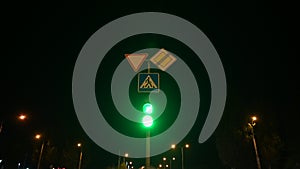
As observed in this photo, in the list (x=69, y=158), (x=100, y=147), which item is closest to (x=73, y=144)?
(x=69, y=158)

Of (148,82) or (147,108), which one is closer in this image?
(147,108)

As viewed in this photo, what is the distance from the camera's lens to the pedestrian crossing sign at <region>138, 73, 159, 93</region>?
246 inches

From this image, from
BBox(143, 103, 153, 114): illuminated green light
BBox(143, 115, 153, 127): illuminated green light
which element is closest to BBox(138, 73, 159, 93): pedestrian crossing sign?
BBox(143, 103, 153, 114): illuminated green light

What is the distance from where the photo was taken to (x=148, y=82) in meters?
6.30

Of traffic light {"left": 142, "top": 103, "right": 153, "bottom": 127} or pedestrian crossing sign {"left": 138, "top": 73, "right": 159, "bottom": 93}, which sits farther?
pedestrian crossing sign {"left": 138, "top": 73, "right": 159, "bottom": 93}

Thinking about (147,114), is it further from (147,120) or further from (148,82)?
(148,82)

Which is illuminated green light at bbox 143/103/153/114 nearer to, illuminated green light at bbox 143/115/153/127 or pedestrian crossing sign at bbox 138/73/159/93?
illuminated green light at bbox 143/115/153/127

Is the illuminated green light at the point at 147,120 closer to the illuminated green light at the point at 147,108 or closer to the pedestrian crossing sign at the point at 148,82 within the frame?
the illuminated green light at the point at 147,108

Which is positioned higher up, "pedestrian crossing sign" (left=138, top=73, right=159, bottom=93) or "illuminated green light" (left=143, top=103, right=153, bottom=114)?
"pedestrian crossing sign" (left=138, top=73, right=159, bottom=93)

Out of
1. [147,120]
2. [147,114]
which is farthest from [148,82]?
[147,120]

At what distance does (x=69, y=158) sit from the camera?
4984 centimetres

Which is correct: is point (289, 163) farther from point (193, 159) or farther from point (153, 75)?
point (193, 159)

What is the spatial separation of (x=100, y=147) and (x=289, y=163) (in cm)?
5571

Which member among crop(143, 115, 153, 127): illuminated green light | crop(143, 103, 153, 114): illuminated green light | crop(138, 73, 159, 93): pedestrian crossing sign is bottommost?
crop(143, 115, 153, 127): illuminated green light
